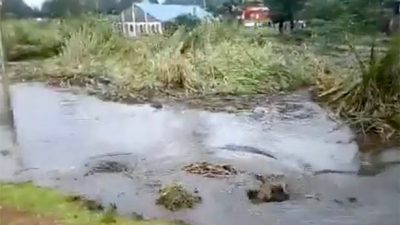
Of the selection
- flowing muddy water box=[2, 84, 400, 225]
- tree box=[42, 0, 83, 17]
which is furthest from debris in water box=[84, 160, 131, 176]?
tree box=[42, 0, 83, 17]

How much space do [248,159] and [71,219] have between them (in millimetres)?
1297

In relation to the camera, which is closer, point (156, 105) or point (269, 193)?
point (269, 193)

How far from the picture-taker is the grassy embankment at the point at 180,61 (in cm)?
446

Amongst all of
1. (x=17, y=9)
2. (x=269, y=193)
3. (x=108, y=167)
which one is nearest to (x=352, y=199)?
(x=269, y=193)

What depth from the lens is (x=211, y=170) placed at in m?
3.39

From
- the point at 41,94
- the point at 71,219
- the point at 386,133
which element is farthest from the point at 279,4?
the point at 71,219

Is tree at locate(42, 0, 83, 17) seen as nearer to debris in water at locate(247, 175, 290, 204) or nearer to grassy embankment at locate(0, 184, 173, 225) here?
grassy embankment at locate(0, 184, 173, 225)

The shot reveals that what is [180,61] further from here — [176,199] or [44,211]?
[44,211]

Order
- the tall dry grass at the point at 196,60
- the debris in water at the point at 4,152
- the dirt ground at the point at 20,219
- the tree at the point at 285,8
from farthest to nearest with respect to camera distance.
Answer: the tall dry grass at the point at 196,60 → the tree at the point at 285,8 → the debris in water at the point at 4,152 → the dirt ground at the point at 20,219

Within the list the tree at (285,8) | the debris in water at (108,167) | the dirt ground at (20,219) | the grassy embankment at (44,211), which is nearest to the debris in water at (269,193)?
the grassy embankment at (44,211)

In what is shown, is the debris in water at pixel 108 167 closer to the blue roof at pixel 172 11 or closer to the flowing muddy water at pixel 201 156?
the flowing muddy water at pixel 201 156

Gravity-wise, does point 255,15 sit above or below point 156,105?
above

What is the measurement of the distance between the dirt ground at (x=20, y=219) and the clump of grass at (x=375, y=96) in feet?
6.60

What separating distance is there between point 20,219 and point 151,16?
7.05 ft
